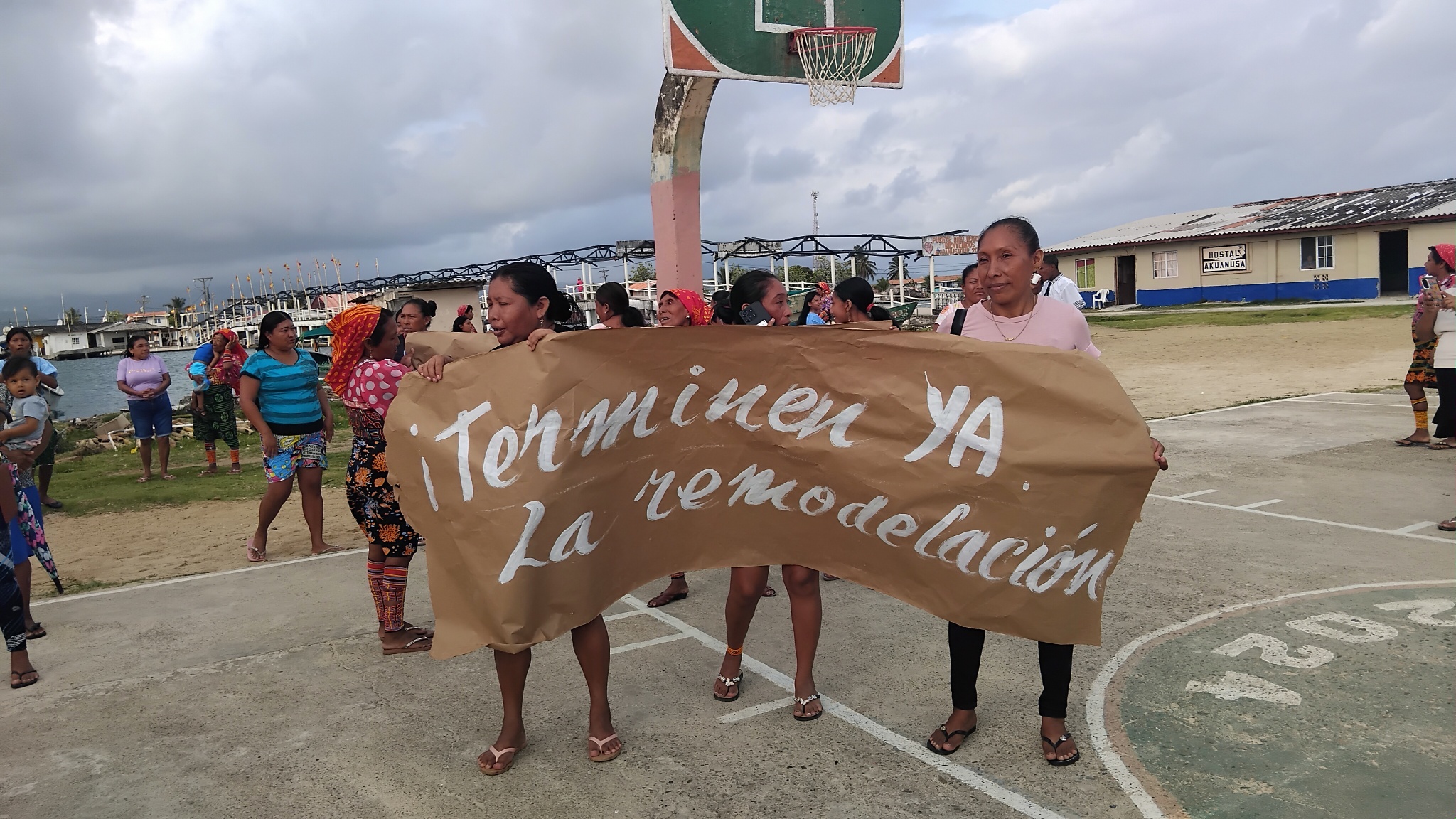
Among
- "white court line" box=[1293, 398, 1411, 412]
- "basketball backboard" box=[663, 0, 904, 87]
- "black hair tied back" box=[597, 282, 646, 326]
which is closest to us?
"black hair tied back" box=[597, 282, 646, 326]

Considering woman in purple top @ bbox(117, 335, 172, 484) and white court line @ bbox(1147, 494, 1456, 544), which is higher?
woman in purple top @ bbox(117, 335, 172, 484)

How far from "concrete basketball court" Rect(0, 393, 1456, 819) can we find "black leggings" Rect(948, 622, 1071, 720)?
194 mm

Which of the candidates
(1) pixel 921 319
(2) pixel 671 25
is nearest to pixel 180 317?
(1) pixel 921 319

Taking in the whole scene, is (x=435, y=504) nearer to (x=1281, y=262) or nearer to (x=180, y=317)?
(x=1281, y=262)

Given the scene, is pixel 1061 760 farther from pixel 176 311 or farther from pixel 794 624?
pixel 176 311

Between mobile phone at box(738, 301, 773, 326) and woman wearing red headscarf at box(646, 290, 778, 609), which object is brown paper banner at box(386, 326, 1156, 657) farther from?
woman wearing red headscarf at box(646, 290, 778, 609)

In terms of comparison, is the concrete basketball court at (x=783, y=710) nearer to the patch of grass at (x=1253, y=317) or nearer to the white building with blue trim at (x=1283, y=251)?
the patch of grass at (x=1253, y=317)

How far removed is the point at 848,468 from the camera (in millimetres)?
3514

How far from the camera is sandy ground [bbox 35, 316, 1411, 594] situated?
7488 millimetres

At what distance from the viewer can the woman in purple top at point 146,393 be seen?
10977 mm

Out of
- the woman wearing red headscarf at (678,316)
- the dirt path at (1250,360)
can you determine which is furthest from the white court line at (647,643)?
the dirt path at (1250,360)

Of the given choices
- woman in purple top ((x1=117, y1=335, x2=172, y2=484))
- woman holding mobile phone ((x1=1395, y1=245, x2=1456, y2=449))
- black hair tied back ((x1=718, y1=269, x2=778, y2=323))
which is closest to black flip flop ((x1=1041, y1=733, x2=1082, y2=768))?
black hair tied back ((x1=718, y1=269, x2=778, y2=323))

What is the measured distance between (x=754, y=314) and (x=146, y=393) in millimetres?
9389

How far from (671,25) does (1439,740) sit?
305 inches
